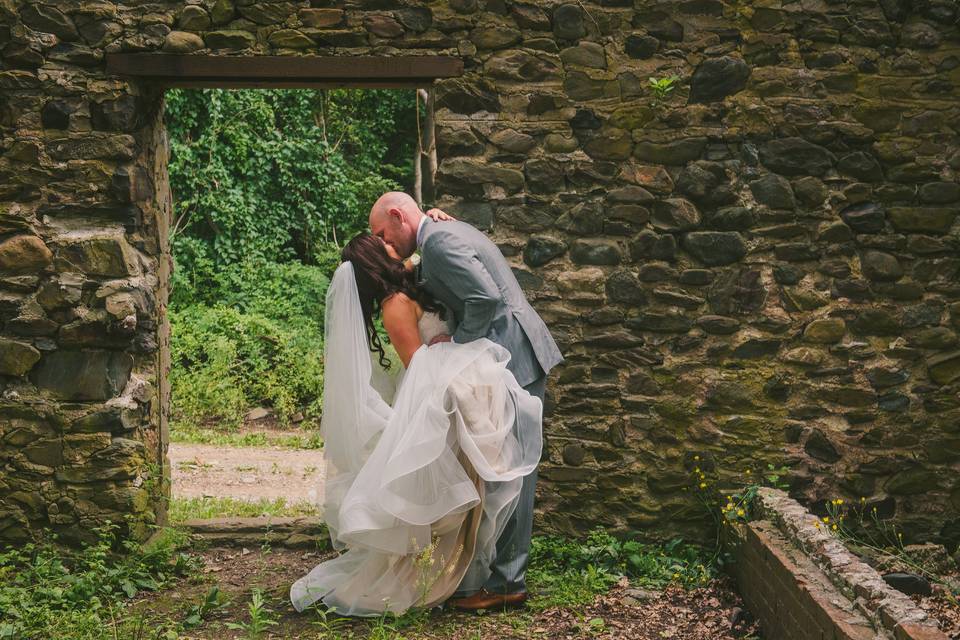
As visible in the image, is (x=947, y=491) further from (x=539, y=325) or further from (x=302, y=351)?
(x=302, y=351)

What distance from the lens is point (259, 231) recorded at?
1154cm

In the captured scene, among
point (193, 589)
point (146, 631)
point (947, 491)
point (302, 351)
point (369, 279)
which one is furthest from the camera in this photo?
point (302, 351)

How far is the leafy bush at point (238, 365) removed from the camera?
9562 mm

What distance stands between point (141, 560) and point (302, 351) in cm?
588

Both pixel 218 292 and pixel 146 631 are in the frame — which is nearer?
pixel 146 631

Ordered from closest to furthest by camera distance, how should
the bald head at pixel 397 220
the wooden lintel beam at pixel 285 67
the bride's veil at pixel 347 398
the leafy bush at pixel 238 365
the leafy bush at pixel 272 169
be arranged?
the bride's veil at pixel 347 398, the bald head at pixel 397 220, the wooden lintel beam at pixel 285 67, the leafy bush at pixel 238 365, the leafy bush at pixel 272 169

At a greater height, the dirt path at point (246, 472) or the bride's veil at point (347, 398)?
the bride's veil at point (347, 398)

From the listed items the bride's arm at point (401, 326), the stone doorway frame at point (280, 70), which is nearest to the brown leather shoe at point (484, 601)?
the bride's arm at point (401, 326)

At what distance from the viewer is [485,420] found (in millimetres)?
4051

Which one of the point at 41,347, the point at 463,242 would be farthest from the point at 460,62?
the point at 41,347

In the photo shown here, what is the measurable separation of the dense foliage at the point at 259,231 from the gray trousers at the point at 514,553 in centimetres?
575

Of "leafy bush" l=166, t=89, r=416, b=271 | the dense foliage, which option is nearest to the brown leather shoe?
the dense foliage

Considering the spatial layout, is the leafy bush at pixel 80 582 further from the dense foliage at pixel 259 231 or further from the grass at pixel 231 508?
the dense foliage at pixel 259 231

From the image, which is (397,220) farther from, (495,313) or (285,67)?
(285,67)
